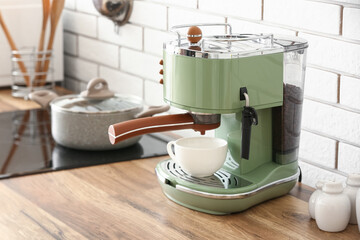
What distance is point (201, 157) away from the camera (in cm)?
124

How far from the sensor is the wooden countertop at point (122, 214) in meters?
1.18

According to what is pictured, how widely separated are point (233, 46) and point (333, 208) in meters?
0.35

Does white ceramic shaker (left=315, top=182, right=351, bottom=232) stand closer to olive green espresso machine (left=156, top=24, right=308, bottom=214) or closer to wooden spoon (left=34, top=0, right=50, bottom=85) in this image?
olive green espresso machine (left=156, top=24, right=308, bottom=214)

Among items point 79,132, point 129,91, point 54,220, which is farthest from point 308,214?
point 129,91

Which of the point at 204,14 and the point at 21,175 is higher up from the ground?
the point at 204,14

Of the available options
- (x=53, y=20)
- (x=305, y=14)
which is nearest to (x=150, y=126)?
(x=305, y=14)

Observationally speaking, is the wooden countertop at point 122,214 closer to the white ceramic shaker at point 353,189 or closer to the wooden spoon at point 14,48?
the white ceramic shaker at point 353,189

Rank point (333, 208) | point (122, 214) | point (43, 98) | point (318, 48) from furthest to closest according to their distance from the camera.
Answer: point (43, 98), point (318, 48), point (122, 214), point (333, 208)

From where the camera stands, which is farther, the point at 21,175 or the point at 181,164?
the point at 21,175

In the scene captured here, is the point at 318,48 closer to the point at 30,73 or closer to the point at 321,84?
the point at 321,84

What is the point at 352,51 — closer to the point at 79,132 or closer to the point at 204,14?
the point at 204,14

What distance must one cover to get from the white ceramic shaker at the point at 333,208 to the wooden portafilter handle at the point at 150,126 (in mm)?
244

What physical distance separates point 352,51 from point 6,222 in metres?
0.76

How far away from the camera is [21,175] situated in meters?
1.48
